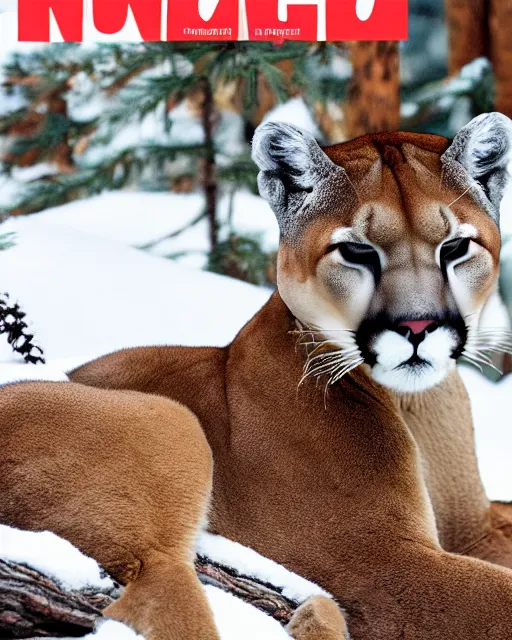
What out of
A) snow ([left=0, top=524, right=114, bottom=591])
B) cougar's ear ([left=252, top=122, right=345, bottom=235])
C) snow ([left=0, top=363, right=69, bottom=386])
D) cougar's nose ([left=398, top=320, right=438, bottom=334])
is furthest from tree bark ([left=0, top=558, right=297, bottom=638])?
cougar's ear ([left=252, top=122, right=345, bottom=235])

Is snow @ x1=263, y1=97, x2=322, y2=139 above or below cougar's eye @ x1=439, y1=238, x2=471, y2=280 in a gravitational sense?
above

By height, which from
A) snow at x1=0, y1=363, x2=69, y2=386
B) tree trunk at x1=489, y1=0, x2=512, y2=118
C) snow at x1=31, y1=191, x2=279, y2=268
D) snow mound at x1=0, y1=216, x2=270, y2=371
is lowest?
snow at x1=0, y1=363, x2=69, y2=386

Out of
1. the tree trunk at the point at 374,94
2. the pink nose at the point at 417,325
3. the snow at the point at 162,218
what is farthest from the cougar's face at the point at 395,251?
the tree trunk at the point at 374,94

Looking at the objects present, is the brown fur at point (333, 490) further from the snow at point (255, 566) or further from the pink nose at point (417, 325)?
the pink nose at point (417, 325)

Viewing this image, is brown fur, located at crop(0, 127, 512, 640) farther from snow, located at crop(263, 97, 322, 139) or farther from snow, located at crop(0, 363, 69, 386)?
snow, located at crop(263, 97, 322, 139)

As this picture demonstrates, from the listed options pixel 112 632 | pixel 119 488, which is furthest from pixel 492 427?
pixel 112 632

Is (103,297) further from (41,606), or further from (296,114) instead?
(41,606)

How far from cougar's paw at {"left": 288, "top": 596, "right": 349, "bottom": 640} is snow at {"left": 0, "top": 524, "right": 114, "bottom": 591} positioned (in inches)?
12.6

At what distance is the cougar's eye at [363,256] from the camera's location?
65.4 inches

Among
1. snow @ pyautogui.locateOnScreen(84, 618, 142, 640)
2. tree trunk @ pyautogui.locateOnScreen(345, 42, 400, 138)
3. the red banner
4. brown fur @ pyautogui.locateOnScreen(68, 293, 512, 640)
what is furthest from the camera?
tree trunk @ pyautogui.locateOnScreen(345, 42, 400, 138)

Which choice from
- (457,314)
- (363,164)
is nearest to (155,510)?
(457,314)

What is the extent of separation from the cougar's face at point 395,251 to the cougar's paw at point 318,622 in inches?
17.0

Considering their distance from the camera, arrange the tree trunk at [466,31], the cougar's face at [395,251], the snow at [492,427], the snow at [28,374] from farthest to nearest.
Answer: the tree trunk at [466,31], the snow at [492,427], the snow at [28,374], the cougar's face at [395,251]

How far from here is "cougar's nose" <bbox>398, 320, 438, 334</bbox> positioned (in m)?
1.60
